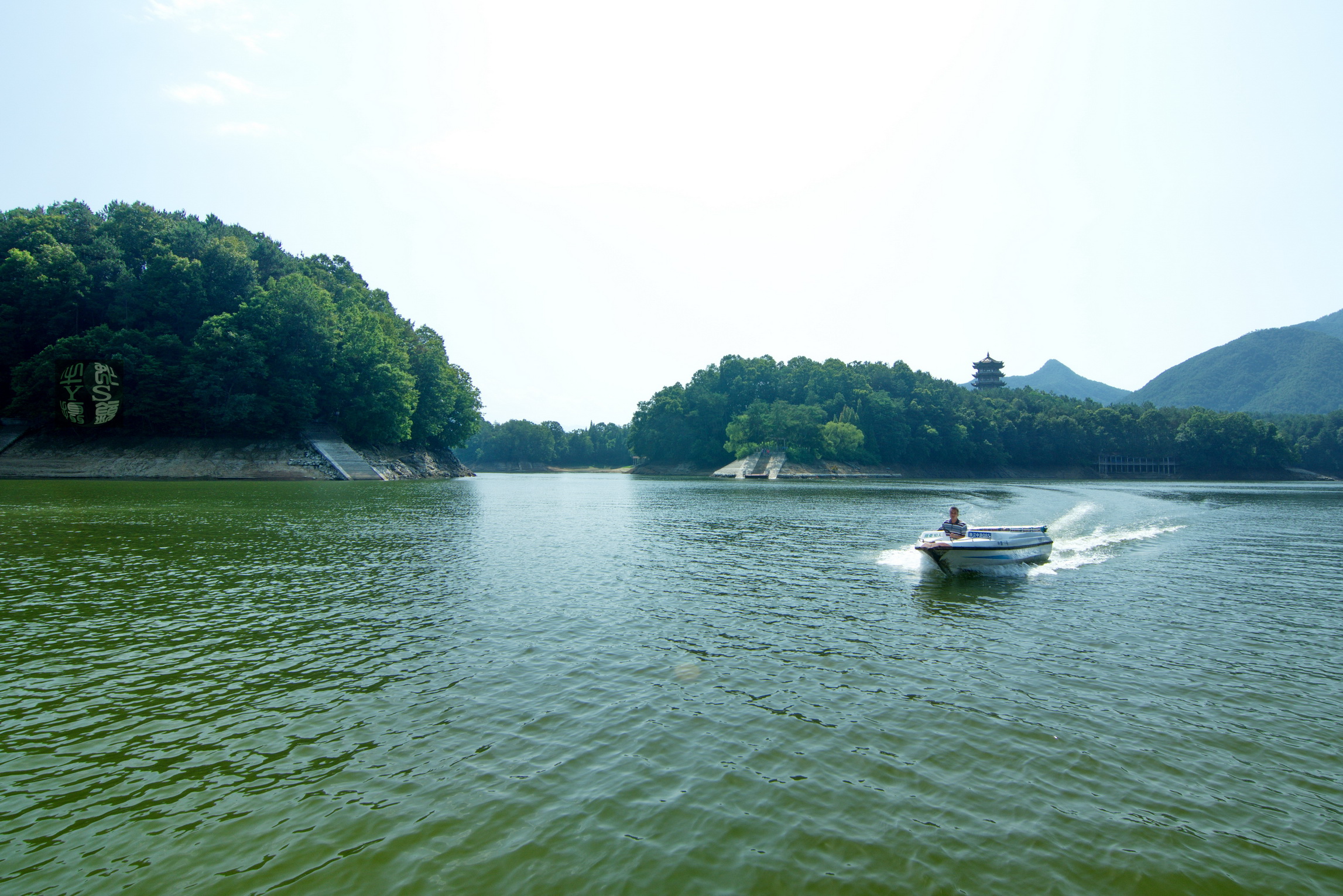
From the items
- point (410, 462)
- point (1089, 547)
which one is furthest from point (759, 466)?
point (1089, 547)

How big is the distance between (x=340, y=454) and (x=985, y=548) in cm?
9072

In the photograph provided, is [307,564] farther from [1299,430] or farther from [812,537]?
[1299,430]

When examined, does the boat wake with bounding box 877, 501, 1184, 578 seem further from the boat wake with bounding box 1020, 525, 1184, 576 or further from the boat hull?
the boat hull

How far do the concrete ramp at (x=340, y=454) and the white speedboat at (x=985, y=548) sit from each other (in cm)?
8398

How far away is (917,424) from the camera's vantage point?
17688 centimetres

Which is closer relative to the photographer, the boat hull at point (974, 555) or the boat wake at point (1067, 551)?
the boat hull at point (974, 555)

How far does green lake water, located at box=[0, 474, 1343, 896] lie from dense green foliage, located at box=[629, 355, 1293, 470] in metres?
138

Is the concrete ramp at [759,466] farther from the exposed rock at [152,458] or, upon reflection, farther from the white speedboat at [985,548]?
the white speedboat at [985,548]

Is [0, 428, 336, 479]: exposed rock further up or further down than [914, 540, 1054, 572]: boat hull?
further up

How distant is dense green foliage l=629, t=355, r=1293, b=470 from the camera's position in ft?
554

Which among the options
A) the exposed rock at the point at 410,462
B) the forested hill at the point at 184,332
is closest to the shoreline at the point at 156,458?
the forested hill at the point at 184,332

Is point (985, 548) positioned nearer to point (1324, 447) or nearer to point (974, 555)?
point (974, 555)

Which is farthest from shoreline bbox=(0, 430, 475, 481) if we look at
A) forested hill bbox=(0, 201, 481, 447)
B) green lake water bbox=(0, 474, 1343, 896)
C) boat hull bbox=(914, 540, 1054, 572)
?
boat hull bbox=(914, 540, 1054, 572)

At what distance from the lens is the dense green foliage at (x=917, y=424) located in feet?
554
